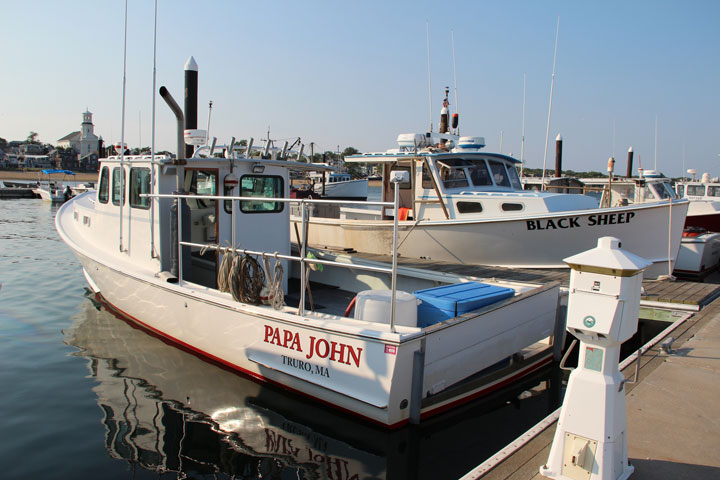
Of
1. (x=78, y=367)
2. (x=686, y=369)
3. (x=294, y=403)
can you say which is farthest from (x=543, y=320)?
(x=78, y=367)

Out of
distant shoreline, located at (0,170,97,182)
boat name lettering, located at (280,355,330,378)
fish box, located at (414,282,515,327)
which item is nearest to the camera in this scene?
boat name lettering, located at (280,355,330,378)

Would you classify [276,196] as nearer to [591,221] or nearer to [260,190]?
[260,190]

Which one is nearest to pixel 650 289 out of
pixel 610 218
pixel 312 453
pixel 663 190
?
pixel 610 218

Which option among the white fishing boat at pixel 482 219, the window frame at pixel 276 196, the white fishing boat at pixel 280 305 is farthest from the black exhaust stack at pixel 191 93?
the white fishing boat at pixel 482 219

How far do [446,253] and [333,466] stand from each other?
6821mm

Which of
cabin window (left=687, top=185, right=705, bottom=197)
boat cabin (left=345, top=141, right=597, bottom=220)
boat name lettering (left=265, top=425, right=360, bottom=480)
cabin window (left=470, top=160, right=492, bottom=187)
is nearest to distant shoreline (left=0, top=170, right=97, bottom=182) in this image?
boat cabin (left=345, top=141, right=597, bottom=220)

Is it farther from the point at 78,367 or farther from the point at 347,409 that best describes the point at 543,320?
the point at 78,367

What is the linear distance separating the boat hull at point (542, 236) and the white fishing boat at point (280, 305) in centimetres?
303

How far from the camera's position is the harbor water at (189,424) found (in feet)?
14.8

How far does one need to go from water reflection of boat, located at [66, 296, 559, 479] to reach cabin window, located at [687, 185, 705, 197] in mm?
17265

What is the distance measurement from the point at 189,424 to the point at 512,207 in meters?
7.53

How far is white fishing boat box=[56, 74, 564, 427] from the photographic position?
469cm

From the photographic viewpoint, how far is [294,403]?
5.56 m

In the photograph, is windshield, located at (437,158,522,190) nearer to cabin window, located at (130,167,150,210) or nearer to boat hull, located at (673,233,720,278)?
boat hull, located at (673,233,720,278)
